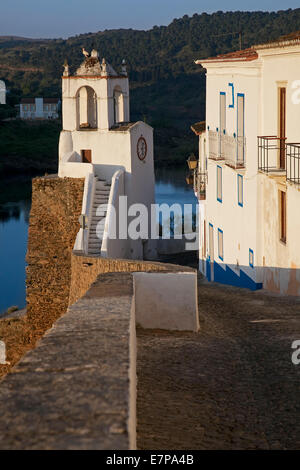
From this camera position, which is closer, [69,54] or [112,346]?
[112,346]

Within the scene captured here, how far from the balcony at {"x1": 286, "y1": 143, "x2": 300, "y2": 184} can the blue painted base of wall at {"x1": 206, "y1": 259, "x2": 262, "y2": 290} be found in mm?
3078

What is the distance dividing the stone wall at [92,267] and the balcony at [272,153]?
3.61 meters

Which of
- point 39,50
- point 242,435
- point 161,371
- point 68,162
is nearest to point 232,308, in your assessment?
point 161,371

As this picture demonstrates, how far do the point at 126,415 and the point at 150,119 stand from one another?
7870 centimetres

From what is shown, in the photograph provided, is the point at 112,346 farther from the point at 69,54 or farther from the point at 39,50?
the point at 39,50

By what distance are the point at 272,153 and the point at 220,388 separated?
873cm

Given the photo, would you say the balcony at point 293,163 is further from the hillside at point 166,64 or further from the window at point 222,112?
the hillside at point 166,64

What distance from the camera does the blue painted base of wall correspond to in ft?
53.3

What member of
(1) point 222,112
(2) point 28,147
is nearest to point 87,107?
(1) point 222,112

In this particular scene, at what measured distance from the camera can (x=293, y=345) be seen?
821 centimetres

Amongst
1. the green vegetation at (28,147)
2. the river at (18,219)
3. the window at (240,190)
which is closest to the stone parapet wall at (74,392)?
the window at (240,190)

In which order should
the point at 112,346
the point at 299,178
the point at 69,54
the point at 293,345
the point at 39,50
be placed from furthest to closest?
the point at 39,50 < the point at 69,54 < the point at 299,178 < the point at 293,345 < the point at 112,346

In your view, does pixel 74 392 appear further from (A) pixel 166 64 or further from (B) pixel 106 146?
(A) pixel 166 64
